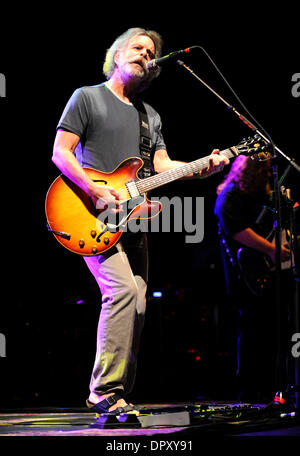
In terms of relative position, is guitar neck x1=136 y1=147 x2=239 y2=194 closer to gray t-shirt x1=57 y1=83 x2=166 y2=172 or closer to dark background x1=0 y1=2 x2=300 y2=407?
gray t-shirt x1=57 y1=83 x2=166 y2=172

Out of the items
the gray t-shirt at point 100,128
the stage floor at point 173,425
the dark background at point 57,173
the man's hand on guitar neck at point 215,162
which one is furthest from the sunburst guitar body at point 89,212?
the dark background at point 57,173

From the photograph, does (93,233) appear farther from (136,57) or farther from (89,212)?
(136,57)

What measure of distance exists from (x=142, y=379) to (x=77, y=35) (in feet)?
10.8

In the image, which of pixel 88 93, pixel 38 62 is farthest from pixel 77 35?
pixel 88 93

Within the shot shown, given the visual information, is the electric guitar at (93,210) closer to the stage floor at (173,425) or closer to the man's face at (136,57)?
the man's face at (136,57)

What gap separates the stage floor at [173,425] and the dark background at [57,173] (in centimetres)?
163

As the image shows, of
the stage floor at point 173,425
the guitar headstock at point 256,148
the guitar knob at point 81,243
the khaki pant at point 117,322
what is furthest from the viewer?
the guitar headstock at point 256,148

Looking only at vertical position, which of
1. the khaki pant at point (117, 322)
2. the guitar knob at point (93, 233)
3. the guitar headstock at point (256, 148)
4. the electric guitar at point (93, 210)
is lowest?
the khaki pant at point (117, 322)

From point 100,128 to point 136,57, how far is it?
0.54 m

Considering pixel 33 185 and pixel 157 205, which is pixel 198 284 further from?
pixel 157 205

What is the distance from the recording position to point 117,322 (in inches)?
104

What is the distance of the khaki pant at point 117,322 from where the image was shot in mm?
2580

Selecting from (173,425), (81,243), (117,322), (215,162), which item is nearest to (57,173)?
(215,162)

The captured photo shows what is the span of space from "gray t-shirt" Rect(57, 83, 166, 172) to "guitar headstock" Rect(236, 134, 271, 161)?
0.68 m
